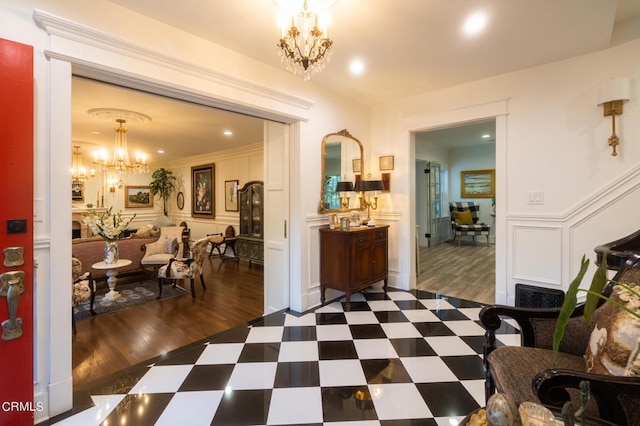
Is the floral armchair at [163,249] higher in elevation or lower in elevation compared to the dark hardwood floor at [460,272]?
higher

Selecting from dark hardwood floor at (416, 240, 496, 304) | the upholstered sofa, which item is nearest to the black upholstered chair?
dark hardwood floor at (416, 240, 496, 304)

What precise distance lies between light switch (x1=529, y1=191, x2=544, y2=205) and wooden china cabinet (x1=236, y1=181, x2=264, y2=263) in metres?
4.65

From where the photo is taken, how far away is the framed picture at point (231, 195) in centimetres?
709

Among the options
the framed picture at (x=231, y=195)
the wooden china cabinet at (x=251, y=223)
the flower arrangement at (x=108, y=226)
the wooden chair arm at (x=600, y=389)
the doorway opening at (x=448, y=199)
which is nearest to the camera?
the wooden chair arm at (x=600, y=389)

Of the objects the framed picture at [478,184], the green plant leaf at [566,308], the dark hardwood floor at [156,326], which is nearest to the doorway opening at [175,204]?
the dark hardwood floor at [156,326]

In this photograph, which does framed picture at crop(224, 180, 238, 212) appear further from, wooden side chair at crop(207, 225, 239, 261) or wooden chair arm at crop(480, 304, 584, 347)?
wooden chair arm at crop(480, 304, 584, 347)

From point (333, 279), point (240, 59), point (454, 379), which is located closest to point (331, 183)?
point (333, 279)

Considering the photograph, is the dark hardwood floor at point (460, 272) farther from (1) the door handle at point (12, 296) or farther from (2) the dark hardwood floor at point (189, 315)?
(1) the door handle at point (12, 296)

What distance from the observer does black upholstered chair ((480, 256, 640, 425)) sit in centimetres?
99

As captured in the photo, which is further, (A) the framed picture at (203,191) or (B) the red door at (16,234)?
(A) the framed picture at (203,191)

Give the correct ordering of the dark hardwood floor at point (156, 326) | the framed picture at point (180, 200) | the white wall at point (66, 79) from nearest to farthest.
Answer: the white wall at point (66, 79)
the dark hardwood floor at point (156, 326)
the framed picture at point (180, 200)

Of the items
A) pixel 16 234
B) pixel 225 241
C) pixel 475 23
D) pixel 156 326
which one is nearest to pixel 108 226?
pixel 156 326

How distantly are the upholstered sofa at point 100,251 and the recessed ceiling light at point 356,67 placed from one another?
4.26 metres

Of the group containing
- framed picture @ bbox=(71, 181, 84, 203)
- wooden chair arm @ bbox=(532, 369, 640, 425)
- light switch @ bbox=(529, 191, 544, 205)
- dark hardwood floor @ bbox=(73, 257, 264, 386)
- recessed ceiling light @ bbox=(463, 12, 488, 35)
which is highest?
recessed ceiling light @ bbox=(463, 12, 488, 35)
